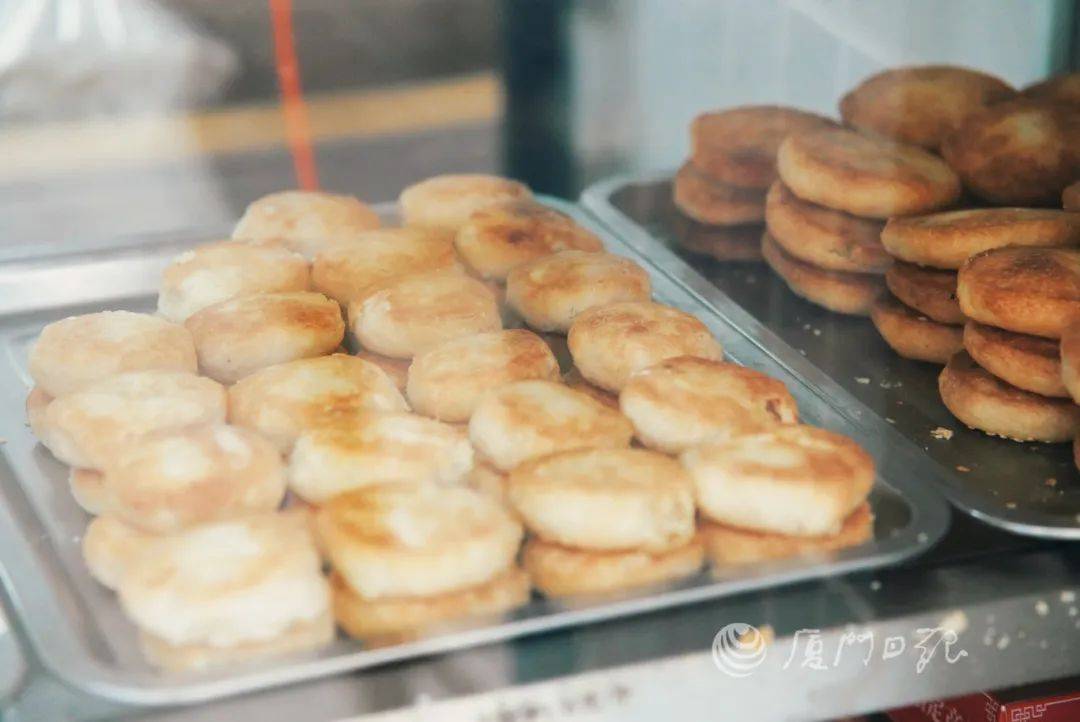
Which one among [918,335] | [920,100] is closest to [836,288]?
[918,335]

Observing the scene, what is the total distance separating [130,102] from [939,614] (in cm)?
93

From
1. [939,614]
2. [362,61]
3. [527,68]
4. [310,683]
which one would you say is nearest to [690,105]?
[527,68]

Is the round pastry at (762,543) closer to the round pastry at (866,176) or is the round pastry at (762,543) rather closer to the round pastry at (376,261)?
the round pastry at (376,261)

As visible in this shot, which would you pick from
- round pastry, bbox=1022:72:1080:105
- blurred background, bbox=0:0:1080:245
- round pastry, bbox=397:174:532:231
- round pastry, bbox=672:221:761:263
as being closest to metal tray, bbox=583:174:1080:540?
round pastry, bbox=672:221:761:263

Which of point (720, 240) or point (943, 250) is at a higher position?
point (943, 250)

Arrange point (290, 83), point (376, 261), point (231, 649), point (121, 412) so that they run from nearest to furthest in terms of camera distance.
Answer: point (231, 649)
point (121, 412)
point (290, 83)
point (376, 261)

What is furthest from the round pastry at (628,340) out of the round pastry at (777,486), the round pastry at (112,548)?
the round pastry at (112,548)

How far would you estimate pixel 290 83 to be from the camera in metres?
1.52

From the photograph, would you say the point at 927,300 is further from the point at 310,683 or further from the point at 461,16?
the point at 310,683

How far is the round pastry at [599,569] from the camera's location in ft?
3.69

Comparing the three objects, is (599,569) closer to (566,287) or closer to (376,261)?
(566,287)

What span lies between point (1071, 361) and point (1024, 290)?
0.14 metres

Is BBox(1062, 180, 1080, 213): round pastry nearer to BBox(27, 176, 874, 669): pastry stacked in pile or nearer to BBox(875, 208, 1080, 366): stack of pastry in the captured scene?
BBox(875, 208, 1080, 366): stack of pastry

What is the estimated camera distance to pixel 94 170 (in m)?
1.49
